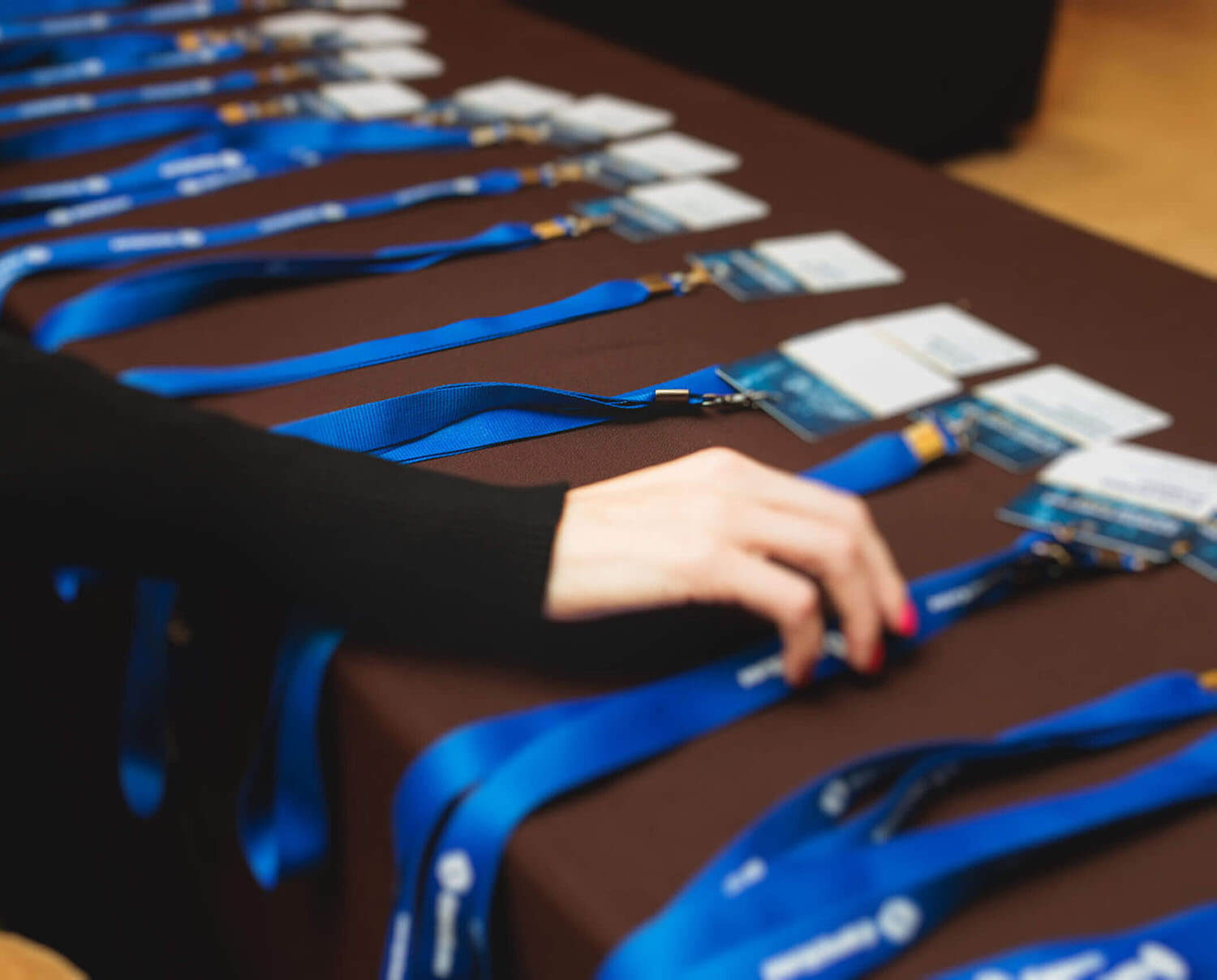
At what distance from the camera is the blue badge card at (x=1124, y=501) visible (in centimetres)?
65

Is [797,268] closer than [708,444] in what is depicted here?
No

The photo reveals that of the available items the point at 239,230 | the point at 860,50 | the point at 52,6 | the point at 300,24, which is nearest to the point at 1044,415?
→ the point at 239,230

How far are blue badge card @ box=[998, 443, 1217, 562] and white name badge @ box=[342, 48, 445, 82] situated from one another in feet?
3.59

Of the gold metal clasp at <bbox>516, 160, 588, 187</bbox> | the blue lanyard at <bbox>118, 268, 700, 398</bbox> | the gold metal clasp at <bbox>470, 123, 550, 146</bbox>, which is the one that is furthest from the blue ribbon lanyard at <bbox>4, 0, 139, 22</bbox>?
the blue lanyard at <bbox>118, 268, 700, 398</bbox>

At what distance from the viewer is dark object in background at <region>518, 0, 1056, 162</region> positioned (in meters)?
2.86

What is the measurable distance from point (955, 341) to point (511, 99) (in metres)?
0.75

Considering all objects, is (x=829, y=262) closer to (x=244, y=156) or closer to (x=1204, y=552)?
(x=1204, y=552)

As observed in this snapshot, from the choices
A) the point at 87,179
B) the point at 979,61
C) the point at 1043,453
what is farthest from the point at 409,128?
the point at 979,61

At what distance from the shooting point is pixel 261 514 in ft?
1.94

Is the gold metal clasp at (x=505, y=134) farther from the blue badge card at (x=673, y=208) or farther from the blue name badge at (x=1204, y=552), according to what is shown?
the blue name badge at (x=1204, y=552)

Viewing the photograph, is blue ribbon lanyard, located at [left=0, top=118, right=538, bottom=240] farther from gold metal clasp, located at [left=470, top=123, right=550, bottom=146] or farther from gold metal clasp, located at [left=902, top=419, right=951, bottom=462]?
gold metal clasp, located at [left=902, top=419, right=951, bottom=462]

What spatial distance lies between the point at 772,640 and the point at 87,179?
93 centimetres

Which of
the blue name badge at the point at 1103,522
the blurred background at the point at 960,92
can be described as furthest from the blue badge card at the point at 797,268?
the blurred background at the point at 960,92

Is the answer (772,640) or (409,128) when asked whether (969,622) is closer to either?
(772,640)
